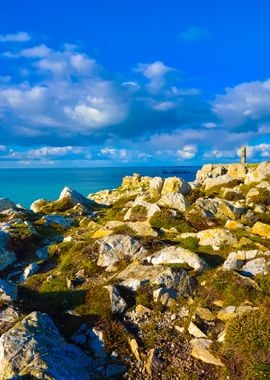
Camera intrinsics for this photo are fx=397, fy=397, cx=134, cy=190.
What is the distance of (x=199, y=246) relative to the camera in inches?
932

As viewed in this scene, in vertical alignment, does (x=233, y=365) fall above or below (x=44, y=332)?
below

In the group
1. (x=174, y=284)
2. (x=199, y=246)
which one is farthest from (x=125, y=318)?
(x=199, y=246)

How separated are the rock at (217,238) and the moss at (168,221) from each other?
3.27 metres

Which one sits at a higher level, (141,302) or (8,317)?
(8,317)

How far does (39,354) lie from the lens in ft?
42.1

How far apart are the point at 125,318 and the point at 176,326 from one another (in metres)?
2.14

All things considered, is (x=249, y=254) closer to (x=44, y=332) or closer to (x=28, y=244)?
(x=44, y=332)

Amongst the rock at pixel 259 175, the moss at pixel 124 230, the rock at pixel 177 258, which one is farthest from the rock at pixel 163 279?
the rock at pixel 259 175

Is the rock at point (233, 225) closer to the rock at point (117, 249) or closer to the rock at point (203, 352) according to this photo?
the rock at point (117, 249)

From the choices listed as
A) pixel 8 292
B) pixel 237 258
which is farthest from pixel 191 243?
pixel 8 292

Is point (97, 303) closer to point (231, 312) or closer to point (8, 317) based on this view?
point (8, 317)

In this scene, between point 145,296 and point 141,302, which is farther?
point 145,296

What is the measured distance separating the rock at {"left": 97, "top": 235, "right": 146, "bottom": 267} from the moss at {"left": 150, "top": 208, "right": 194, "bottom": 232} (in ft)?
18.1

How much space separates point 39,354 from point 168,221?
1702cm
